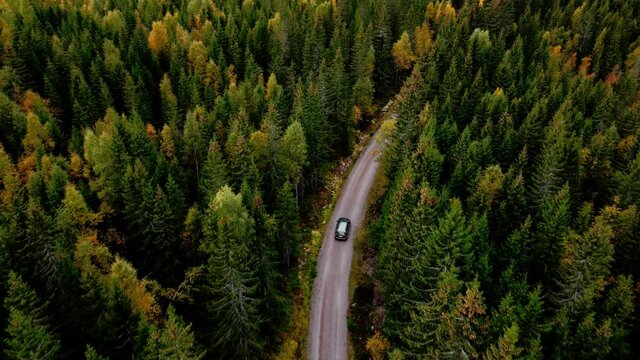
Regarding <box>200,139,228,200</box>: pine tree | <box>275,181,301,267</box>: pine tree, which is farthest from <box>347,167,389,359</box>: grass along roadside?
<box>200,139,228,200</box>: pine tree

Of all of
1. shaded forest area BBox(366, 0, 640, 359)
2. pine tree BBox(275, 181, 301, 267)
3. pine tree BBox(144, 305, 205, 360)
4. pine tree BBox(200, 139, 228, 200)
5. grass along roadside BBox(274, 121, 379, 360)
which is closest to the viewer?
pine tree BBox(144, 305, 205, 360)

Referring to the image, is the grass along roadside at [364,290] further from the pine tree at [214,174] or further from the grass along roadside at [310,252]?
the pine tree at [214,174]

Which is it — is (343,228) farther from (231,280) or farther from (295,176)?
(231,280)

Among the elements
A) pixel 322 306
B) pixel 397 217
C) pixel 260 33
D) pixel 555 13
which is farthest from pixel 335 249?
pixel 555 13

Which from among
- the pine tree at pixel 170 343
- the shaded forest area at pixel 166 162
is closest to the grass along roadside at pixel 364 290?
the shaded forest area at pixel 166 162

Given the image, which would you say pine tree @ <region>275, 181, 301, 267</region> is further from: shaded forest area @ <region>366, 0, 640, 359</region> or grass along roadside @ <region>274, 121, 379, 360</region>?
shaded forest area @ <region>366, 0, 640, 359</region>
